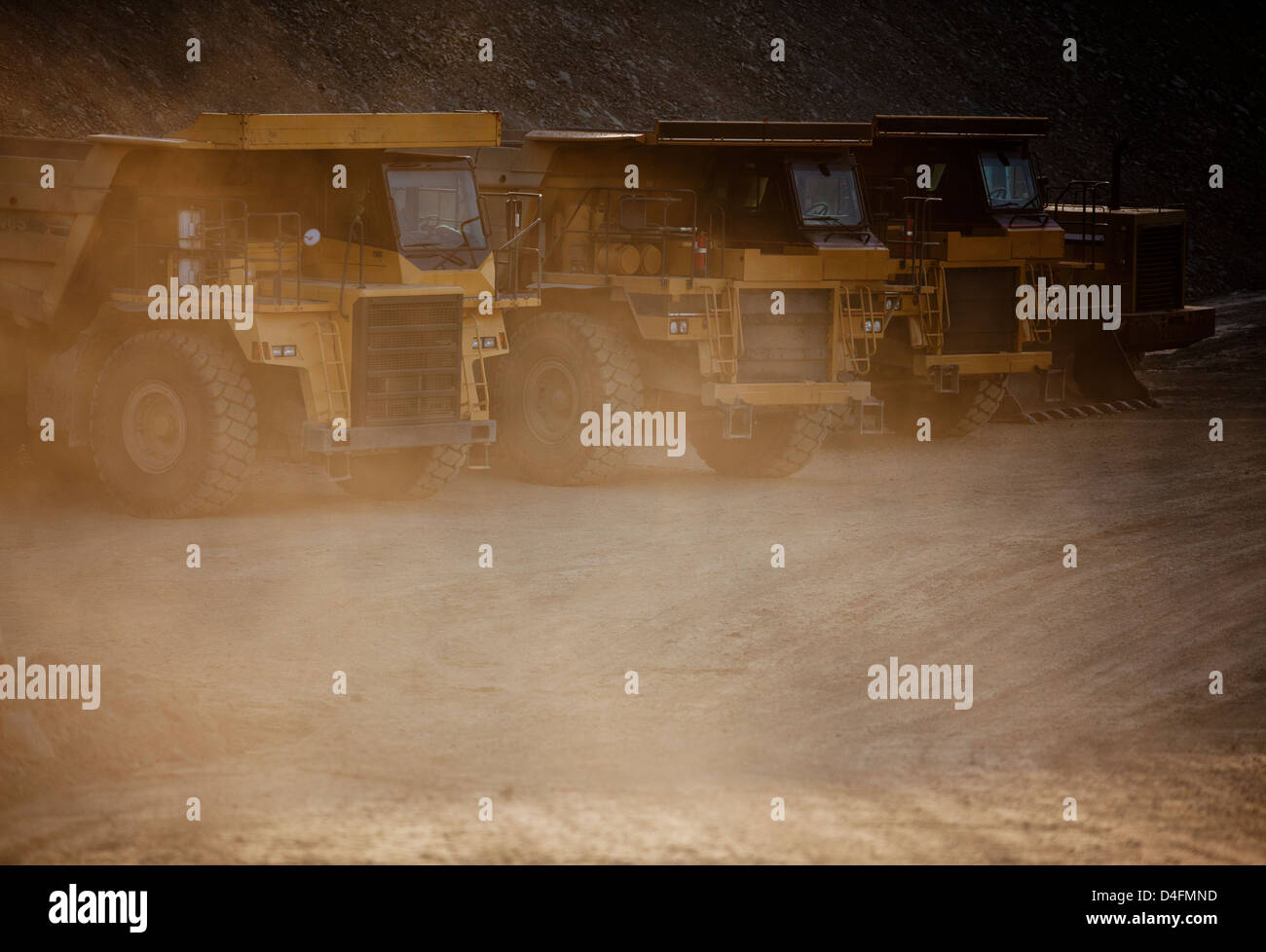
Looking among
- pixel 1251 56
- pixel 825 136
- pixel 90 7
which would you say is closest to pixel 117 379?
pixel 825 136

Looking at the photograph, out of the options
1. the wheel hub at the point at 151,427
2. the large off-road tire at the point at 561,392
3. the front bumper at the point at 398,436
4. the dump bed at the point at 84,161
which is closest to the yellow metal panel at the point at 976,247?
the large off-road tire at the point at 561,392

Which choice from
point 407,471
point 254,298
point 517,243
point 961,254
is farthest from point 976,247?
point 254,298

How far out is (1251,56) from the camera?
2143 inches

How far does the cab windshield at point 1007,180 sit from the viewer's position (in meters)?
19.1

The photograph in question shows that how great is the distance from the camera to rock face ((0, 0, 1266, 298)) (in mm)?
27891

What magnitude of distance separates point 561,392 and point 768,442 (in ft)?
6.46

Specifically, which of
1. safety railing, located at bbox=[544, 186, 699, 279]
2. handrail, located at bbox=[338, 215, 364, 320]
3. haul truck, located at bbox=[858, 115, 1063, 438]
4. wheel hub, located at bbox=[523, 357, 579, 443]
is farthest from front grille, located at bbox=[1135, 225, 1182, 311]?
handrail, located at bbox=[338, 215, 364, 320]

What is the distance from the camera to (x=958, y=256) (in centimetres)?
1852

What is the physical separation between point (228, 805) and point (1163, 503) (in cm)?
958

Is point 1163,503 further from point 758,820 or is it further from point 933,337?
point 758,820

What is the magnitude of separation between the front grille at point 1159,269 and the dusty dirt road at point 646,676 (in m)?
7.03

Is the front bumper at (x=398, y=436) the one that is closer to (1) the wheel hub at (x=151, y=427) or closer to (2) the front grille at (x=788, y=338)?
(1) the wheel hub at (x=151, y=427)

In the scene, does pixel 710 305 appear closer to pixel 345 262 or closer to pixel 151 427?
pixel 345 262

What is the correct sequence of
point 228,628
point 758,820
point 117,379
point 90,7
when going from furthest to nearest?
point 90,7 < point 117,379 < point 228,628 < point 758,820
